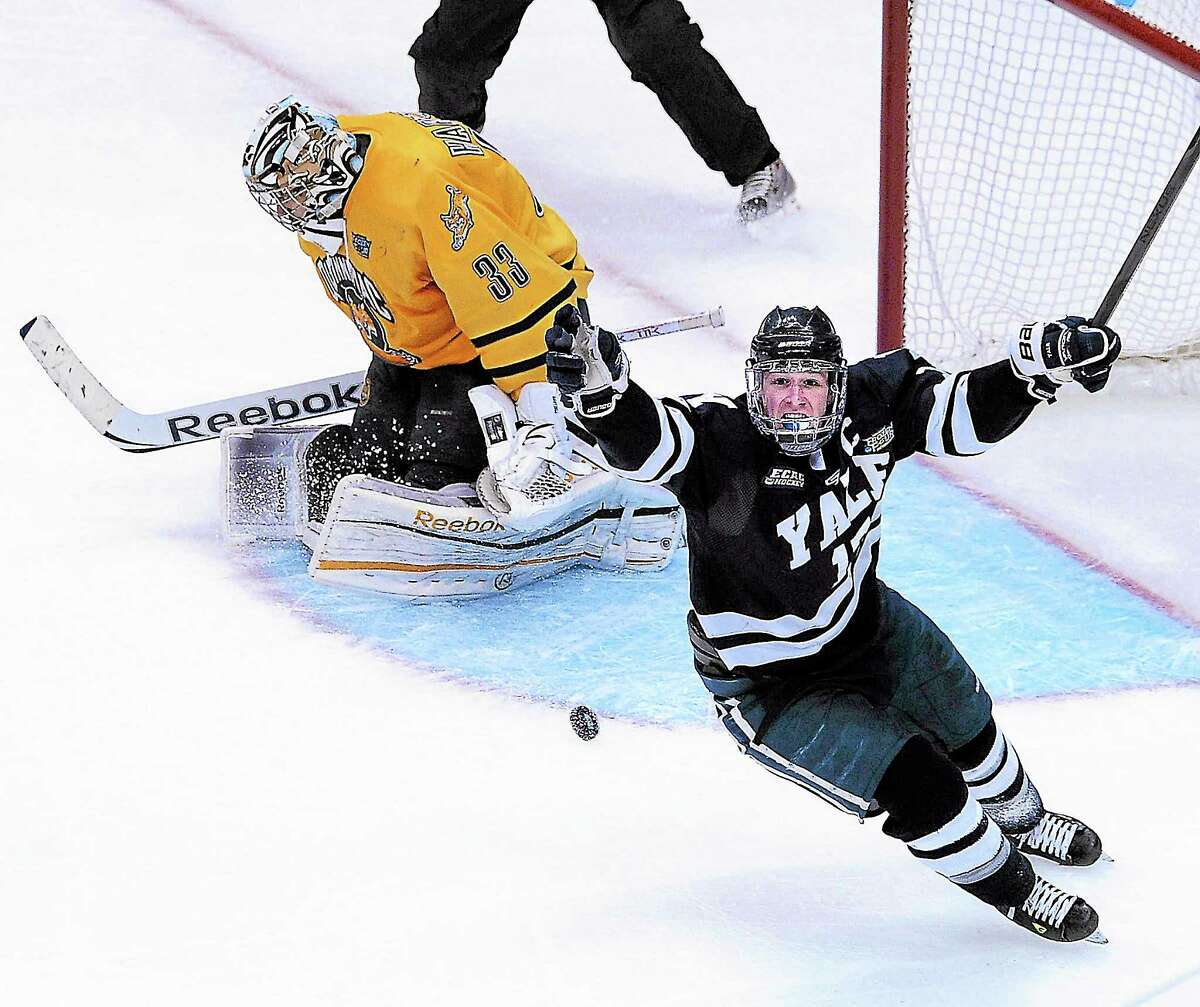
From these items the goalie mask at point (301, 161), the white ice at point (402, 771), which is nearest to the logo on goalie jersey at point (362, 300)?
the goalie mask at point (301, 161)

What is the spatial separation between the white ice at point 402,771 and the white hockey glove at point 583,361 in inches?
28.1

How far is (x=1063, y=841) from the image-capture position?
2250mm

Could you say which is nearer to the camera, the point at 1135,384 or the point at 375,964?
the point at 375,964

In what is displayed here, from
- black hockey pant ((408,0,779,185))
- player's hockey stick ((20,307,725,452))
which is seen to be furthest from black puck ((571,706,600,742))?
black hockey pant ((408,0,779,185))

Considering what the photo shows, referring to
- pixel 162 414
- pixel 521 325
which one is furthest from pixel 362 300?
pixel 162 414

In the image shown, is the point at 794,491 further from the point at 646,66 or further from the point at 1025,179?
the point at 646,66

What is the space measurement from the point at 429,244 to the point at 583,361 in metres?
1.02

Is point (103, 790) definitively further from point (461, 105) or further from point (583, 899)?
point (461, 105)

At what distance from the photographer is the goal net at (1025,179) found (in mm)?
3695

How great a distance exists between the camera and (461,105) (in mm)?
4410

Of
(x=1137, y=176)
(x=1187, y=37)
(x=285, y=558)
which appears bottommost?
→ (x=285, y=558)

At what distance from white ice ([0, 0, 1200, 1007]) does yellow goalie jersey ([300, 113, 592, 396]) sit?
0.55 m

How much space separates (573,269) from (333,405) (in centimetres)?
59

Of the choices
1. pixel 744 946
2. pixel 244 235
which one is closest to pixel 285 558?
pixel 744 946
